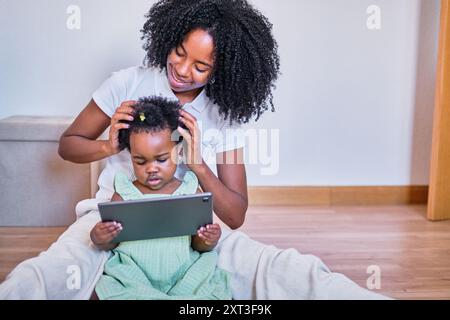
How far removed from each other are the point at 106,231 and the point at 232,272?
0.25 meters

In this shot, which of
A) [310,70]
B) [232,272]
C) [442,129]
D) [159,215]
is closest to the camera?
[159,215]

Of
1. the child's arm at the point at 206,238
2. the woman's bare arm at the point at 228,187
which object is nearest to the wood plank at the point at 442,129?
the woman's bare arm at the point at 228,187

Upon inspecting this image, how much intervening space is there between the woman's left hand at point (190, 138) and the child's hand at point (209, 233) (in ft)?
0.35

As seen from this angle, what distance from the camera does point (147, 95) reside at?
1.15 meters

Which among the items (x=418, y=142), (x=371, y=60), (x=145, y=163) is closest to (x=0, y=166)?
(x=145, y=163)

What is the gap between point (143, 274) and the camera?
1.07m

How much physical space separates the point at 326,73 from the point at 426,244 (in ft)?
1.43

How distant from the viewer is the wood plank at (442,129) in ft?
5.65

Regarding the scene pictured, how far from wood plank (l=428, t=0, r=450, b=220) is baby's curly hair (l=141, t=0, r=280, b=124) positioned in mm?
758

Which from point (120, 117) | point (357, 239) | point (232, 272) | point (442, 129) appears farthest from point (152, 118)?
point (442, 129)

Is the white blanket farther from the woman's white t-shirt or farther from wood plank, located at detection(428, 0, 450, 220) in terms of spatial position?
wood plank, located at detection(428, 0, 450, 220)

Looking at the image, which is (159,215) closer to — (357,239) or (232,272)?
(232,272)

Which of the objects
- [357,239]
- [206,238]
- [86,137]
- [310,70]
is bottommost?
[357,239]

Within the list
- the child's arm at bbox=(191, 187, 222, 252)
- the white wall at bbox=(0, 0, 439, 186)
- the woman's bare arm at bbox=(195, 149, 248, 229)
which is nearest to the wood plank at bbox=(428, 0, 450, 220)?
the white wall at bbox=(0, 0, 439, 186)
